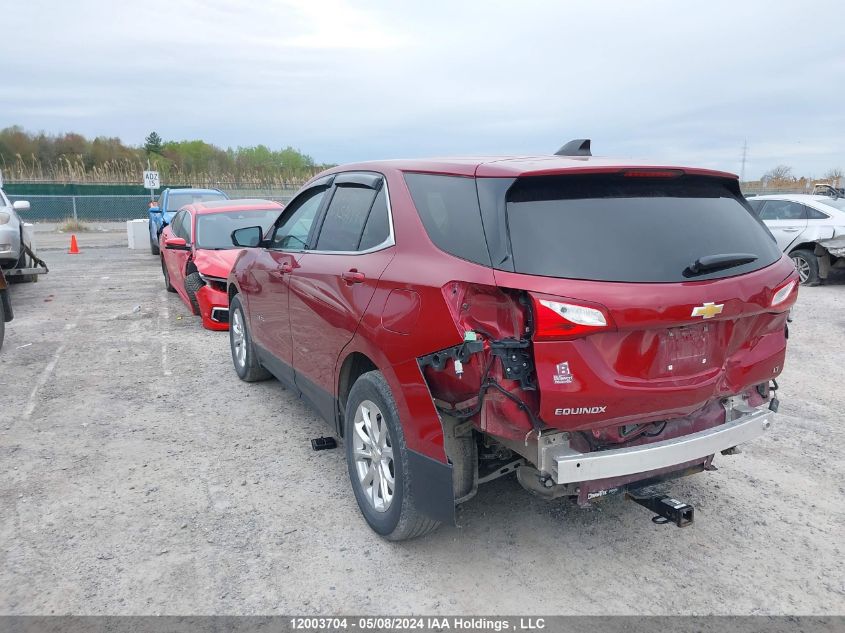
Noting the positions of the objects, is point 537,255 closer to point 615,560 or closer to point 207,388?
point 615,560

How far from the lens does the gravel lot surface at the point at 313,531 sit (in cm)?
296

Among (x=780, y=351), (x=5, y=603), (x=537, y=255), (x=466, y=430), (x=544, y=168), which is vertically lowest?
(x=5, y=603)

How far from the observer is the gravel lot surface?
2959 millimetres

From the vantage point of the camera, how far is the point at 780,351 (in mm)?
3275

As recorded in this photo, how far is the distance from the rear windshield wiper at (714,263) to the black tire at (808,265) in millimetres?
10569

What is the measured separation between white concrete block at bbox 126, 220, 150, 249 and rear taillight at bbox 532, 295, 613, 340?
1819cm

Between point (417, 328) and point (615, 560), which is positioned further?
point (615, 560)

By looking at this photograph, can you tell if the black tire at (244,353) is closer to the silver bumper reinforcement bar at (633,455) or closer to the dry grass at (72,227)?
the silver bumper reinforcement bar at (633,455)

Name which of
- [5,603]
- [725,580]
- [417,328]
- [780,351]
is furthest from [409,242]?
[5,603]

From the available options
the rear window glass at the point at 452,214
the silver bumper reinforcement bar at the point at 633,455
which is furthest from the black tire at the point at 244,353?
the silver bumper reinforcement bar at the point at 633,455

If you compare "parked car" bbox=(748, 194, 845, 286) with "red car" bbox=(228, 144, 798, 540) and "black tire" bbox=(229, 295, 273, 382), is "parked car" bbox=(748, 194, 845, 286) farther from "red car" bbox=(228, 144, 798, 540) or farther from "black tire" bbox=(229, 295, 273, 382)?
"red car" bbox=(228, 144, 798, 540)

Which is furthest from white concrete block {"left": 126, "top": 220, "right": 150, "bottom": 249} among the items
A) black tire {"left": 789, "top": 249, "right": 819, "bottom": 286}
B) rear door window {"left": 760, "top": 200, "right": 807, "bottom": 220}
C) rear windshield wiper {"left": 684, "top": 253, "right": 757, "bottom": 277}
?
rear windshield wiper {"left": 684, "top": 253, "right": 757, "bottom": 277}

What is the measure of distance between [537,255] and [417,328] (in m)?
0.64

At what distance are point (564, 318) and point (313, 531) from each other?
6.33 ft
